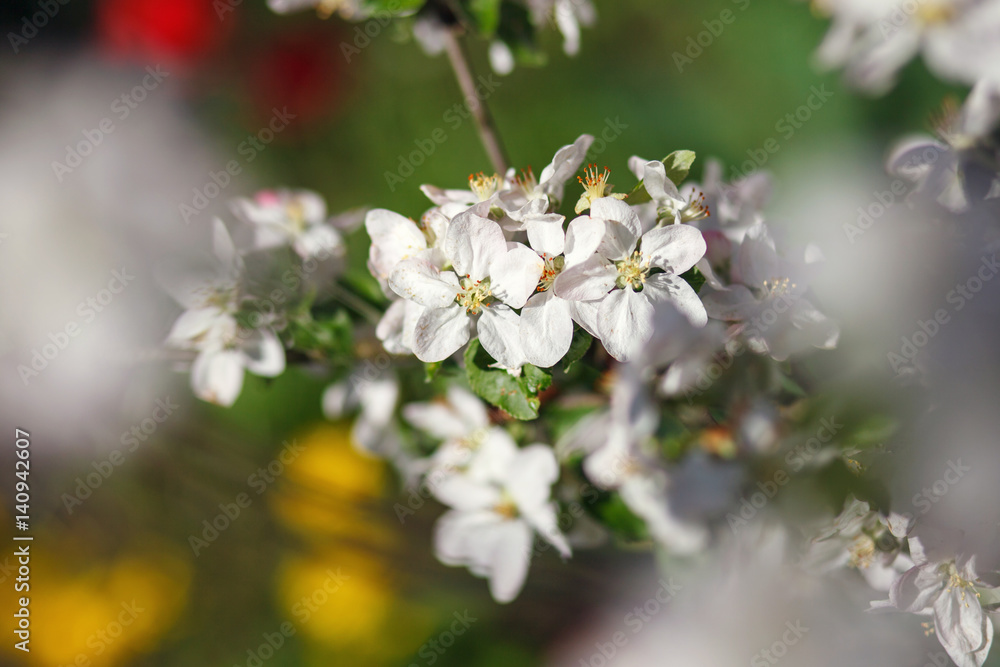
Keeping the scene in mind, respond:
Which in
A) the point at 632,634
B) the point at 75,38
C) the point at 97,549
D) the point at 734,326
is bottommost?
the point at 632,634

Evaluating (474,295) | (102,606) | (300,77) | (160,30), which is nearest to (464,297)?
(474,295)

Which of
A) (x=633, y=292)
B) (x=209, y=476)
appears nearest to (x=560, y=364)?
(x=633, y=292)

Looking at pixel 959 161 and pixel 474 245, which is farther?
pixel 959 161

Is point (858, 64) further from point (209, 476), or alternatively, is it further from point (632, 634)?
point (209, 476)

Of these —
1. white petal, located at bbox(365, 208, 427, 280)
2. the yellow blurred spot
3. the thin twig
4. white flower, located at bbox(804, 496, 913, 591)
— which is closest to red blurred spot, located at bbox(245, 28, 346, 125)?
the thin twig

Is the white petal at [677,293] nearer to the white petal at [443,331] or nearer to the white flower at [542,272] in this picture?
the white flower at [542,272]

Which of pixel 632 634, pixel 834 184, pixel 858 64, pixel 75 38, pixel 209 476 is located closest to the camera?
pixel 632 634

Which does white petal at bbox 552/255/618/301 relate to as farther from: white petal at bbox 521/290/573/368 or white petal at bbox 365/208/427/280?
white petal at bbox 365/208/427/280

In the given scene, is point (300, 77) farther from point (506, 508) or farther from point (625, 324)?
point (625, 324)
